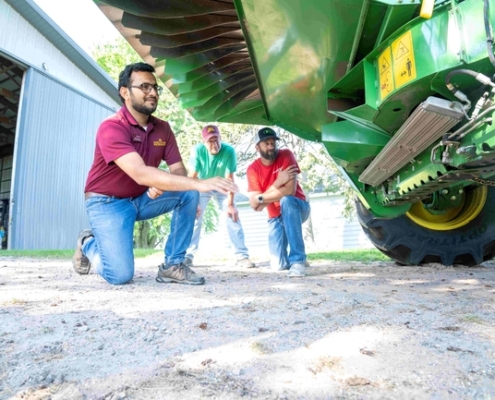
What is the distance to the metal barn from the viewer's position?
8.56m

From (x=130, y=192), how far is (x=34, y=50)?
873 centimetres

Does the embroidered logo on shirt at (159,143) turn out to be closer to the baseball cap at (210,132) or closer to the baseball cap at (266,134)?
the baseball cap at (266,134)

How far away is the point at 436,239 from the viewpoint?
286 centimetres

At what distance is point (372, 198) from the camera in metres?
2.50

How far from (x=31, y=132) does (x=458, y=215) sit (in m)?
8.97

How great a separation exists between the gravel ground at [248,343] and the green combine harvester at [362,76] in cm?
61

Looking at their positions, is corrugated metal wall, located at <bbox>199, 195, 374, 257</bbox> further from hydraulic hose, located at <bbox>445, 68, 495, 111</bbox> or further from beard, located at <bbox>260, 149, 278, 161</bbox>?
hydraulic hose, located at <bbox>445, 68, 495, 111</bbox>

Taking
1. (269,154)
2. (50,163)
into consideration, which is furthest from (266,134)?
(50,163)

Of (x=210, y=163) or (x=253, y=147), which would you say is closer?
(x=210, y=163)

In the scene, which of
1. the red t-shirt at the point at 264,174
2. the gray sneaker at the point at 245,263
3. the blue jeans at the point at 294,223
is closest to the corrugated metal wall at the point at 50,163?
the gray sneaker at the point at 245,263

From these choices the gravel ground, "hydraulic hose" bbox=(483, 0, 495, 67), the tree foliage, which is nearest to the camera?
the gravel ground

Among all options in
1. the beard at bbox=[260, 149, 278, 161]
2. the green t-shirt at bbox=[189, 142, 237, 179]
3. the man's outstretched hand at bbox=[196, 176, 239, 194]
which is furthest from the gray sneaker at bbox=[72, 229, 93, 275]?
the green t-shirt at bbox=[189, 142, 237, 179]

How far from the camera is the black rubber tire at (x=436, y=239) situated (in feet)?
9.00

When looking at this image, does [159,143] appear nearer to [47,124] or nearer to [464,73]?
[464,73]
